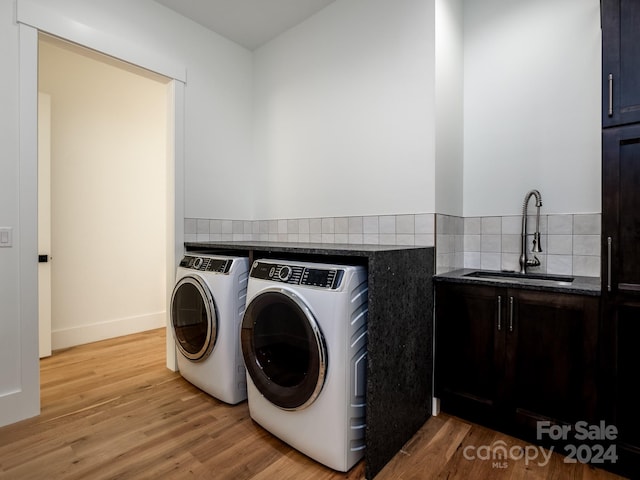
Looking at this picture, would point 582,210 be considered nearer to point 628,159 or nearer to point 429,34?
point 628,159

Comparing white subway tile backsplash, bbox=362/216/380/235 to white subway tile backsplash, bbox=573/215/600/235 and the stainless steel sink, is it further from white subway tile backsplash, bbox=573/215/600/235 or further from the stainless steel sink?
white subway tile backsplash, bbox=573/215/600/235

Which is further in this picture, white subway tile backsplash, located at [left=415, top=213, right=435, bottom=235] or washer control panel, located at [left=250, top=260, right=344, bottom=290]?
white subway tile backsplash, located at [left=415, top=213, right=435, bottom=235]

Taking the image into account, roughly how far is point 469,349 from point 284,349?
1002 millimetres

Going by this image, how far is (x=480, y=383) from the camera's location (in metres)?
1.78

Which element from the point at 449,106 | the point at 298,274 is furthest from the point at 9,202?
the point at 449,106

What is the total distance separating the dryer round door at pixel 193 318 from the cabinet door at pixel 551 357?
1.64 m

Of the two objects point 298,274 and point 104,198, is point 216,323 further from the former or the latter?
point 104,198

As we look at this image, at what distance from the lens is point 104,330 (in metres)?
3.19

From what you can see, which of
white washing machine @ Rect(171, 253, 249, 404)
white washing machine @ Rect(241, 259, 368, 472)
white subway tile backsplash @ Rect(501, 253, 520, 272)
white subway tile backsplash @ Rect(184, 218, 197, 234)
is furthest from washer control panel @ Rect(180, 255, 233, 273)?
white subway tile backsplash @ Rect(501, 253, 520, 272)

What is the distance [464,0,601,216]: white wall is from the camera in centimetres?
186

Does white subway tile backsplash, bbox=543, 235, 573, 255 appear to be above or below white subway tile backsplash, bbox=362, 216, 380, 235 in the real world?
below

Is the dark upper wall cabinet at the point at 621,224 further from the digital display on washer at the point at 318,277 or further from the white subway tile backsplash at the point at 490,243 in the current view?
the digital display on washer at the point at 318,277

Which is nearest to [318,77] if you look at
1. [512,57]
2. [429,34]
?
[429,34]

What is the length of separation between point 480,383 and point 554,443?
0.38 meters
